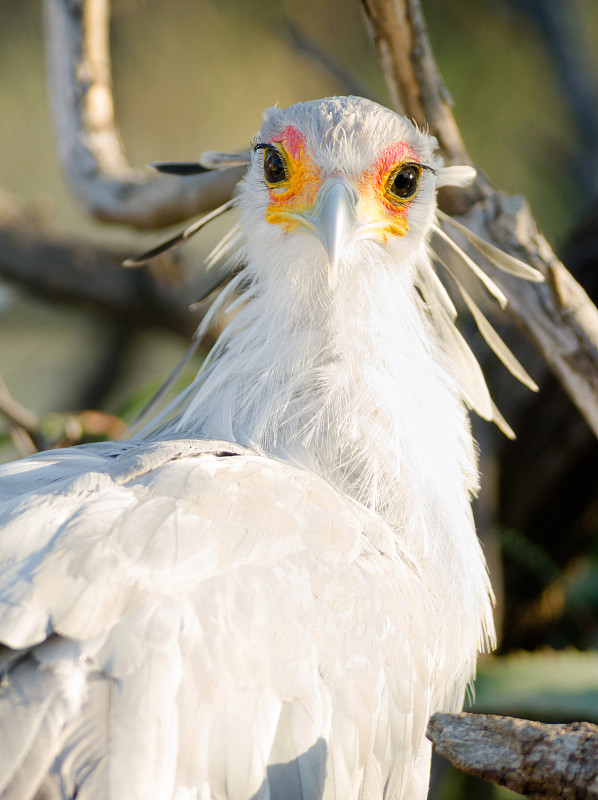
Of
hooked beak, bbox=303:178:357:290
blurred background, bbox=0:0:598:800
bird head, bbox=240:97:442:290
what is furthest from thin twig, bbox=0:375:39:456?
hooked beak, bbox=303:178:357:290

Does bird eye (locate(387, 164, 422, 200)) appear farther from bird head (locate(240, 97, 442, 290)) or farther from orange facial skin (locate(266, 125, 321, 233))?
orange facial skin (locate(266, 125, 321, 233))

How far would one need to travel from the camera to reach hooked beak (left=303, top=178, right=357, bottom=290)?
1267mm

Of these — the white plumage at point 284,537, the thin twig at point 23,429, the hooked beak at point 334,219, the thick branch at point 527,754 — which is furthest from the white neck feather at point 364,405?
the thin twig at point 23,429

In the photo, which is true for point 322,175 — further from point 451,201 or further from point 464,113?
point 464,113

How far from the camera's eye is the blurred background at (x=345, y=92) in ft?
8.93

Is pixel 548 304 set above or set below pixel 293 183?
below

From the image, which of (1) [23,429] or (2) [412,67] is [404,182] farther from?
(1) [23,429]

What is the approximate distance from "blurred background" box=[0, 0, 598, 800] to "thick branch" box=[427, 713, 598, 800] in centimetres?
154

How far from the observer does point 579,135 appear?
4383mm

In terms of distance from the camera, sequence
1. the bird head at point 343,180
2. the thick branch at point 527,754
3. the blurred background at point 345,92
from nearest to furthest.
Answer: the thick branch at point 527,754
the bird head at point 343,180
the blurred background at point 345,92

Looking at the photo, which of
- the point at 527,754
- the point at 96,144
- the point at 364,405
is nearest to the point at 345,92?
the point at 96,144

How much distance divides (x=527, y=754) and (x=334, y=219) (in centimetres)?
75

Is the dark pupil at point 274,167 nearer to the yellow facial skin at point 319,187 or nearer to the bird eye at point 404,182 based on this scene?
the yellow facial skin at point 319,187

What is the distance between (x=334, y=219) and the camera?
129 cm
